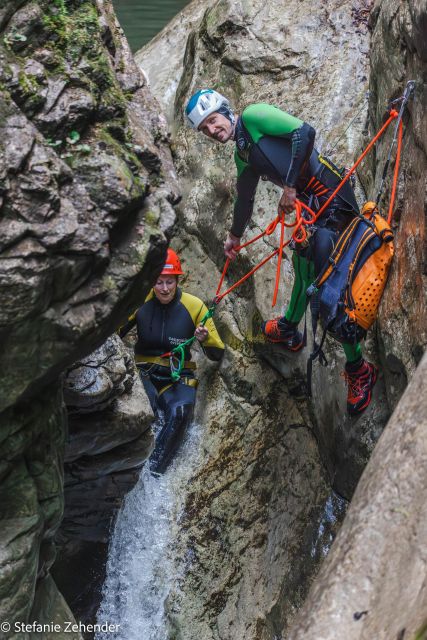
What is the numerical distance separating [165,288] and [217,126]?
6.23ft

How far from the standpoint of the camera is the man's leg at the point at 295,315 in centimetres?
624

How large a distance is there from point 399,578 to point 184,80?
7.29 meters

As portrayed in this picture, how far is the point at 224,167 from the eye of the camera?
8398 mm

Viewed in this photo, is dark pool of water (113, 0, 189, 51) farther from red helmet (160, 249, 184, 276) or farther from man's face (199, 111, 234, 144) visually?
man's face (199, 111, 234, 144)

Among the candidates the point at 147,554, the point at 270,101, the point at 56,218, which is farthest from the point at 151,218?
the point at 270,101

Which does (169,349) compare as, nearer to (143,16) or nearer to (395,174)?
(395,174)

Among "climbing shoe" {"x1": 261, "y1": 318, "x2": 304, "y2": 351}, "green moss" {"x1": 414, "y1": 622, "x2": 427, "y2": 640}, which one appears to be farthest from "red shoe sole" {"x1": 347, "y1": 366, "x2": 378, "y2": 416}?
"green moss" {"x1": 414, "y1": 622, "x2": 427, "y2": 640}

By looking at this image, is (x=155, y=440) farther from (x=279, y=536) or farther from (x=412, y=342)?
(x=412, y=342)

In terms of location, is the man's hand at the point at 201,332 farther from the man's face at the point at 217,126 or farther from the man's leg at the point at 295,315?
the man's face at the point at 217,126

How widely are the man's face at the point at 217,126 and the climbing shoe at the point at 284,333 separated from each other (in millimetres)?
1763

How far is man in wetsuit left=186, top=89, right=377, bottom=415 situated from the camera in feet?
18.7

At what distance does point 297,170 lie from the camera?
18.6 feet

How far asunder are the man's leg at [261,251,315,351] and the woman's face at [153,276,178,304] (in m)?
0.89

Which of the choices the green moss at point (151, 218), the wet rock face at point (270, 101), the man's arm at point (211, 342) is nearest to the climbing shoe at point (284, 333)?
the wet rock face at point (270, 101)
